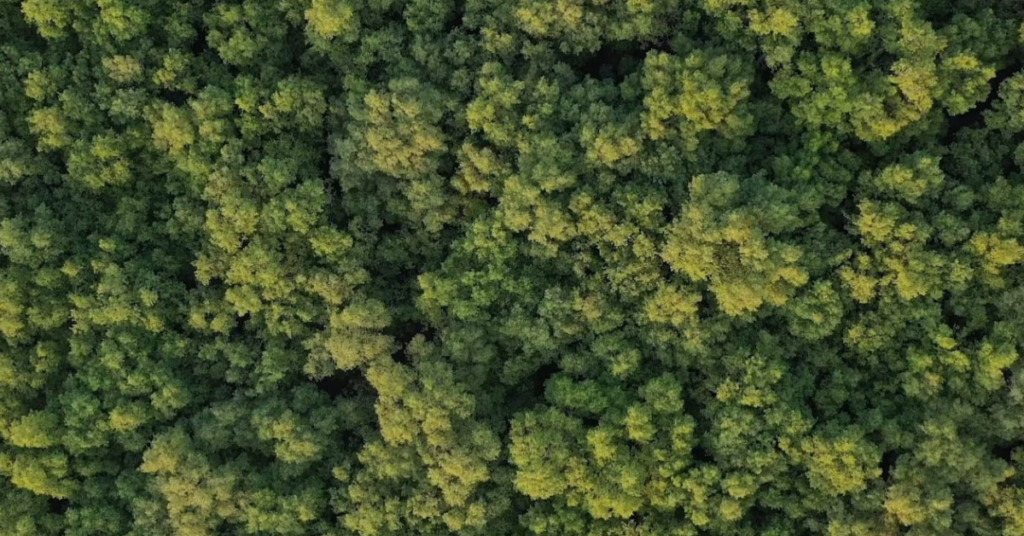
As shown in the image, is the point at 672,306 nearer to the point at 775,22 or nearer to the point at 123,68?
the point at 775,22

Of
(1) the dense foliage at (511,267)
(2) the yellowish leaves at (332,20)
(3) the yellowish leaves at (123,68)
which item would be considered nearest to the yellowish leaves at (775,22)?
(1) the dense foliage at (511,267)

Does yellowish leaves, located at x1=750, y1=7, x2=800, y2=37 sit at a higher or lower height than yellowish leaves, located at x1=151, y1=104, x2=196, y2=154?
higher

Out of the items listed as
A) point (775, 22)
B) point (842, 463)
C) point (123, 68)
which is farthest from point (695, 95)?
point (123, 68)

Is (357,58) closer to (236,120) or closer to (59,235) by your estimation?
(236,120)

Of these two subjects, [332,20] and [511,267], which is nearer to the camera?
[511,267]

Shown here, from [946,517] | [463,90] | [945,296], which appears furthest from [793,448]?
[463,90]

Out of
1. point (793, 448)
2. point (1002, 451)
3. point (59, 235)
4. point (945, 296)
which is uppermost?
point (945, 296)

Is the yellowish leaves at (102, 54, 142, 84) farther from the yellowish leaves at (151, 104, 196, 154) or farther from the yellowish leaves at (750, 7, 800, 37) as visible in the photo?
the yellowish leaves at (750, 7, 800, 37)

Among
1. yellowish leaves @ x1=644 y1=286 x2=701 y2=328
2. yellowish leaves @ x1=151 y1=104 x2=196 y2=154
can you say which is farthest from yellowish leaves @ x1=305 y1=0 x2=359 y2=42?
yellowish leaves @ x1=644 y1=286 x2=701 y2=328
